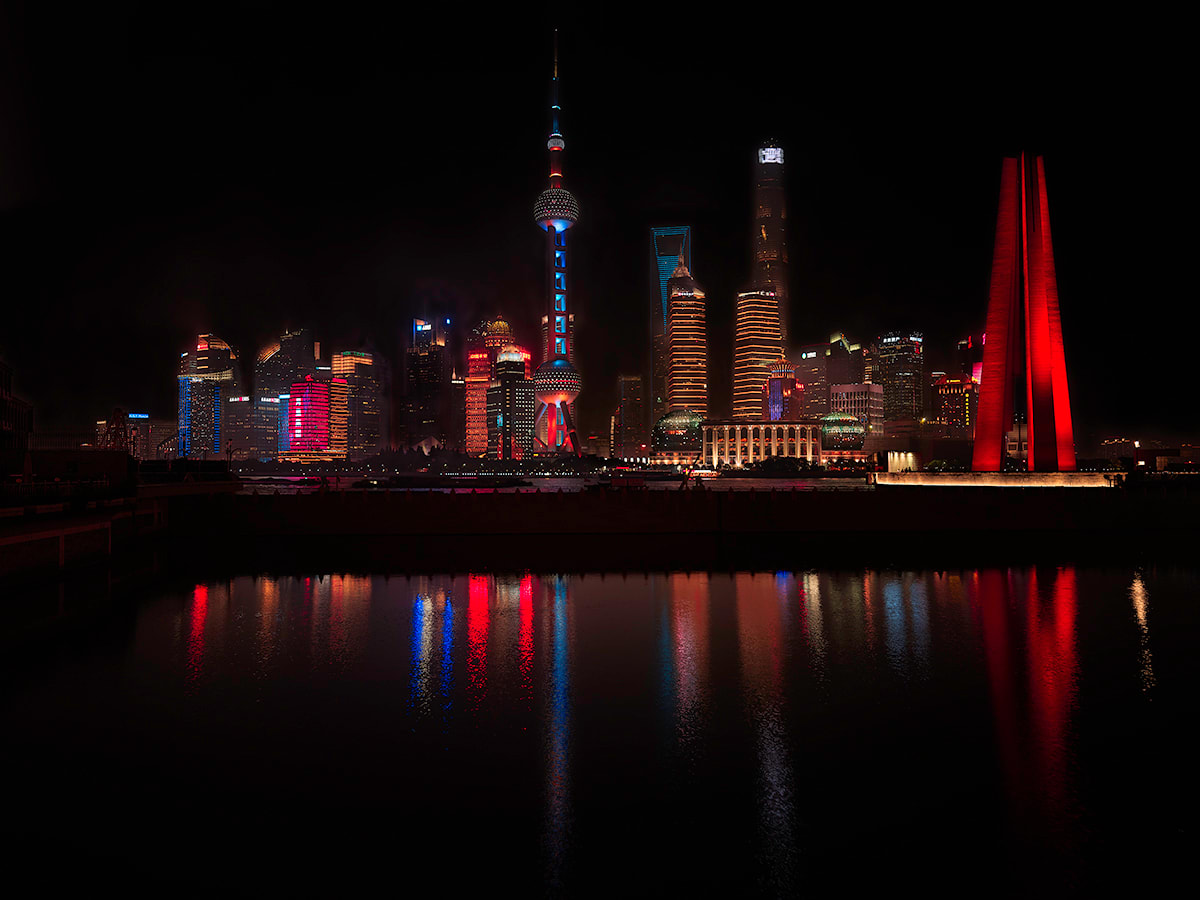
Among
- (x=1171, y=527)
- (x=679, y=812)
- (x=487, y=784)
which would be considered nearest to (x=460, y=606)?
(x=487, y=784)

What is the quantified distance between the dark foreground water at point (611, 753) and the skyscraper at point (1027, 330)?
3489cm

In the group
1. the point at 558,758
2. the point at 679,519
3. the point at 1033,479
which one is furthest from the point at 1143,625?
the point at 1033,479

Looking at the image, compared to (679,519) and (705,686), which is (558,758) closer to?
(705,686)

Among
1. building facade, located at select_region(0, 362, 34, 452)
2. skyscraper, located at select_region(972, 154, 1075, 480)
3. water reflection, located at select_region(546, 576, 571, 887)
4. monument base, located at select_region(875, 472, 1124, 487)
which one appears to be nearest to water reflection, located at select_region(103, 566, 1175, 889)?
water reflection, located at select_region(546, 576, 571, 887)

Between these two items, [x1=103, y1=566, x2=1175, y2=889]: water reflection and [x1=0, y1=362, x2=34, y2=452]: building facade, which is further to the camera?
[x1=0, y1=362, x2=34, y2=452]: building facade

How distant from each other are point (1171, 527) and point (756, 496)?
27440 mm

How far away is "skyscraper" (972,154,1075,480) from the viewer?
175 ft

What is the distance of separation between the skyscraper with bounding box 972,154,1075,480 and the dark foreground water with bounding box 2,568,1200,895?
34889 mm

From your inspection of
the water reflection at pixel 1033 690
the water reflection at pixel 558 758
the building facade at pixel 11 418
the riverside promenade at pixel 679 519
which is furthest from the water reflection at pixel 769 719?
the building facade at pixel 11 418

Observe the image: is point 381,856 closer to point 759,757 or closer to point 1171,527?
point 759,757

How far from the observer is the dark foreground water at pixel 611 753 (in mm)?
8898

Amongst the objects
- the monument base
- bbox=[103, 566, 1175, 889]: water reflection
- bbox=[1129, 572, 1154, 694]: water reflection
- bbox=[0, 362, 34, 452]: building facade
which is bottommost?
bbox=[1129, 572, 1154, 694]: water reflection

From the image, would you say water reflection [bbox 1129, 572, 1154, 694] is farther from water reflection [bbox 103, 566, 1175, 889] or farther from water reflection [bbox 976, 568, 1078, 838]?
water reflection [bbox 976, 568, 1078, 838]

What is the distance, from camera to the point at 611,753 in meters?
12.2
